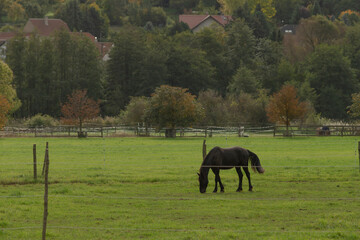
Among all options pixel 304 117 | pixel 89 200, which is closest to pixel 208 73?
pixel 304 117

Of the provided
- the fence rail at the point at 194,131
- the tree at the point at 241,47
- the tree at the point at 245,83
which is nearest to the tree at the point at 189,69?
the tree at the point at 241,47

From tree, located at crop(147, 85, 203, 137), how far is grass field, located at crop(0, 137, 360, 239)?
3036cm

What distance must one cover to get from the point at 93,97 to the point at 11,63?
1348cm

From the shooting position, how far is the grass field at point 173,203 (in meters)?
16.3

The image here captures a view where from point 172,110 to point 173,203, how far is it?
45.4 m

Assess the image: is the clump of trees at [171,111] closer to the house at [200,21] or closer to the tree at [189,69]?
the tree at [189,69]

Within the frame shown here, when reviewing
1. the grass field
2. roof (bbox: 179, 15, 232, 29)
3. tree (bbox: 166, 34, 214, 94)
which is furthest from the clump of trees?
roof (bbox: 179, 15, 232, 29)

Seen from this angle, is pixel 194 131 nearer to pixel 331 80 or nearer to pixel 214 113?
pixel 214 113

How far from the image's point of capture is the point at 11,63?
349ft

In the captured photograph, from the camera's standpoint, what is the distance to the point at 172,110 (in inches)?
2596

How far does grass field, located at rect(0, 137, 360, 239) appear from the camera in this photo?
16.3 meters

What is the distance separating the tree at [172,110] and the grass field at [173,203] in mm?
30364

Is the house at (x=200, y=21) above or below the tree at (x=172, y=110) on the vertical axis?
above

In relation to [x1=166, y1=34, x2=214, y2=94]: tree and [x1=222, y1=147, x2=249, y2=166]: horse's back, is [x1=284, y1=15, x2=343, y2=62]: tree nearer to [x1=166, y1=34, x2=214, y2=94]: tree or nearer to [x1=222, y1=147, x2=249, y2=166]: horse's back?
[x1=166, y1=34, x2=214, y2=94]: tree
